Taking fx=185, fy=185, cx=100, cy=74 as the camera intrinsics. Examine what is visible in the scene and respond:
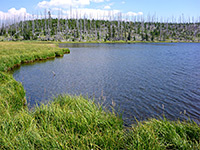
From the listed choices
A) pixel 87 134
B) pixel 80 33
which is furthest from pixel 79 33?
pixel 87 134

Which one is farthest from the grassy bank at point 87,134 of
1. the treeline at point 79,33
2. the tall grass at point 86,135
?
the treeline at point 79,33

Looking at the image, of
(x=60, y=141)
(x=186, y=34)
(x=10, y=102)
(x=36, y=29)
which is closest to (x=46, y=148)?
(x=60, y=141)

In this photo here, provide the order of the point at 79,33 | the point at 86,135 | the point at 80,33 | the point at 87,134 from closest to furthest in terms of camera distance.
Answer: the point at 86,135 < the point at 87,134 < the point at 80,33 < the point at 79,33

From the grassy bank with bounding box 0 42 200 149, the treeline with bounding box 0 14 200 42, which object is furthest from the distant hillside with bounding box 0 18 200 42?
the grassy bank with bounding box 0 42 200 149

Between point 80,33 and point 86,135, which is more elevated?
point 80,33

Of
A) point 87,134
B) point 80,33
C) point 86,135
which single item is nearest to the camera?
point 86,135

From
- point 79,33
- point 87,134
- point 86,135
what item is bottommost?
point 87,134

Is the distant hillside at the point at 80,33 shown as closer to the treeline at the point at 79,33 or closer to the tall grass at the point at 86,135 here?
the treeline at the point at 79,33

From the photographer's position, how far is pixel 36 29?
151500 mm

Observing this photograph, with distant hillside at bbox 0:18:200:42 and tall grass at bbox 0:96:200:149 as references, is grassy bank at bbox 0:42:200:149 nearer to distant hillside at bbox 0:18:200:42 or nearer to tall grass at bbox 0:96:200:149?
tall grass at bbox 0:96:200:149

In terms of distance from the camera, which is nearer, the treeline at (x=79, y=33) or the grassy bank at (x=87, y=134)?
the grassy bank at (x=87, y=134)

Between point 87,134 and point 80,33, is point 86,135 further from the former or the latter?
point 80,33

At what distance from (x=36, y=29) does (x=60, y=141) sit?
159 metres

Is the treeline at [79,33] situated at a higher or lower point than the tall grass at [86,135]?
higher
